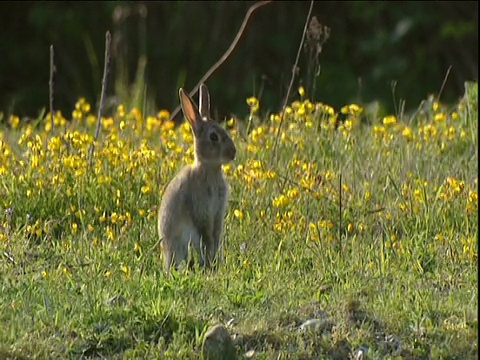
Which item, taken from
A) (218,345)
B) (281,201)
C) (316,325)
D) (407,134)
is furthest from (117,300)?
(407,134)

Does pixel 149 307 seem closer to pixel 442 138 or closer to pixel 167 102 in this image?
pixel 442 138

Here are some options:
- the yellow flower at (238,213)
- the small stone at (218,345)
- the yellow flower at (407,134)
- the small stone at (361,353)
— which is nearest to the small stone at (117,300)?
the small stone at (218,345)

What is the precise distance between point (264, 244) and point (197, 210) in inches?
16.0

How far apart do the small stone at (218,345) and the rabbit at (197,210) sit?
1.28 meters

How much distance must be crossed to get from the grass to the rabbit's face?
1.32 feet

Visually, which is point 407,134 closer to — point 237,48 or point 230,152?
point 230,152

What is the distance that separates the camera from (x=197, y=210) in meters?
7.68

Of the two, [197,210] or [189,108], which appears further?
[189,108]

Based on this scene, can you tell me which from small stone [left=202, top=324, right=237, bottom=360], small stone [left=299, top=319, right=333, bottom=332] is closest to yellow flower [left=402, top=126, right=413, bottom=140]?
small stone [left=299, top=319, right=333, bottom=332]

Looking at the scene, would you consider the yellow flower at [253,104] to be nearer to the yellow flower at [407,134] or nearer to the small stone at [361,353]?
the yellow flower at [407,134]

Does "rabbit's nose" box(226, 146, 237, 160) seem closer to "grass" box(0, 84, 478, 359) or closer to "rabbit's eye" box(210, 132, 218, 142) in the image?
"rabbit's eye" box(210, 132, 218, 142)

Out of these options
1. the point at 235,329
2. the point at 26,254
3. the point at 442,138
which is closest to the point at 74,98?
the point at 442,138

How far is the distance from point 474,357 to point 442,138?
11.9ft

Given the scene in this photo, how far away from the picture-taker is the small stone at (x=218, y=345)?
6.18m
